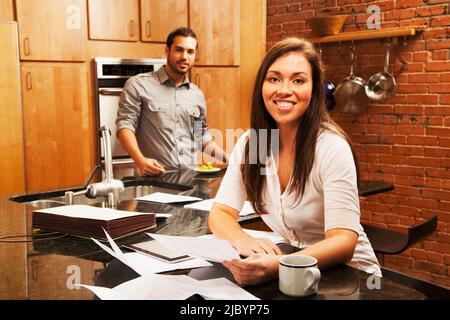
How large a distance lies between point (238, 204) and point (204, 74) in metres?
2.88

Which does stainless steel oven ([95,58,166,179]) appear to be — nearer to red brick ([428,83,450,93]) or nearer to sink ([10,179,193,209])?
sink ([10,179,193,209])

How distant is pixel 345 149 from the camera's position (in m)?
1.47

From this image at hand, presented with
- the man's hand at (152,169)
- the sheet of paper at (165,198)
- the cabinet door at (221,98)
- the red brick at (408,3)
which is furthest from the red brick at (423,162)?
the sheet of paper at (165,198)

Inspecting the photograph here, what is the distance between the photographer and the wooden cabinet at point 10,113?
11.3 feet

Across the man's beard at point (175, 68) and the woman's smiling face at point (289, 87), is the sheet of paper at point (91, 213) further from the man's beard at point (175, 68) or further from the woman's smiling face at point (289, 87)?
the man's beard at point (175, 68)

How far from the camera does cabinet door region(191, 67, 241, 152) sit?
4430mm

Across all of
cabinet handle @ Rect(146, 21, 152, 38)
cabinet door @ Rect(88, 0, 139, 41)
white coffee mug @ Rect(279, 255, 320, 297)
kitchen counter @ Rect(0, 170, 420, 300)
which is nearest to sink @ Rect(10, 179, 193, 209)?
kitchen counter @ Rect(0, 170, 420, 300)

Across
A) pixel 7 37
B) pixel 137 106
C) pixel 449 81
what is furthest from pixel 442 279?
pixel 7 37

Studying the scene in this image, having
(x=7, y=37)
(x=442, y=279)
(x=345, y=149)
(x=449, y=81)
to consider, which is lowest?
(x=442, y=279)

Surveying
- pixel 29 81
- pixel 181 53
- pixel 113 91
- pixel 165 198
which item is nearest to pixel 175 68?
pixel 181 53

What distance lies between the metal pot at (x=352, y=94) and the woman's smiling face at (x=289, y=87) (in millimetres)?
2446

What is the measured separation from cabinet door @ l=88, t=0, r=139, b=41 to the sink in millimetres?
1771
